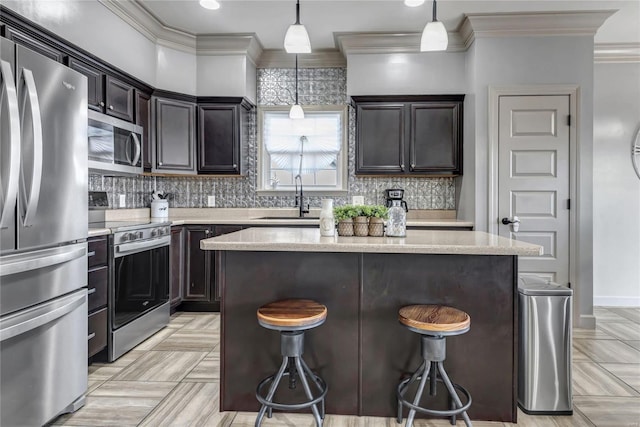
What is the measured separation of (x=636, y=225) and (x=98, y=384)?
532cm

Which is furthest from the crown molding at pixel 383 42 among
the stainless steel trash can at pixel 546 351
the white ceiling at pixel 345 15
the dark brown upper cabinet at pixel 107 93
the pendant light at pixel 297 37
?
the stainless steel trash can at pixel 546 351

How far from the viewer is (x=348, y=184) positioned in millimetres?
4566

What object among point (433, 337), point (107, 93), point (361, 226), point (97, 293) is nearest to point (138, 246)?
point (97, 293)

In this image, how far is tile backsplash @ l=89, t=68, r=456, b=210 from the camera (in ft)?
14.7

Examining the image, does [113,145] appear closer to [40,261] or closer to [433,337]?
[40,261]

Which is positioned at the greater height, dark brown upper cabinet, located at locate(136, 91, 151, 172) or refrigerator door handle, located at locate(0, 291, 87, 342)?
dark brown upper cabinet, located at locate(136, 91, 151, 172)

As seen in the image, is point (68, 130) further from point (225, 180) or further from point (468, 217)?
point (468, 217)

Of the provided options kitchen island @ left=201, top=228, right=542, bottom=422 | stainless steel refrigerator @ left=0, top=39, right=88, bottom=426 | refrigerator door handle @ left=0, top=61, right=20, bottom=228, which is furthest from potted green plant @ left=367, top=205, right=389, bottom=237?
refrigerator door handle @ left=0, top=61, right=20, bottom=228

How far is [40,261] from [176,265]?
2097 millimetres

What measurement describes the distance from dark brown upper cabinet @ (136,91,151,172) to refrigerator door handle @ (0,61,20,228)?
211 cm

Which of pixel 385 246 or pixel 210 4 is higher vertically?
pixel 210 4

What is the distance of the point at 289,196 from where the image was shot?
465 cm

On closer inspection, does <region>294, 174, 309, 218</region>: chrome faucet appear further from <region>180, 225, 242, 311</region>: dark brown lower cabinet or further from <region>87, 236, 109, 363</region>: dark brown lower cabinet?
<region>87, 236, 109, 363</region>: dark brown lower cabinet

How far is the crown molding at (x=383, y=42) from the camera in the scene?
4062 mm
